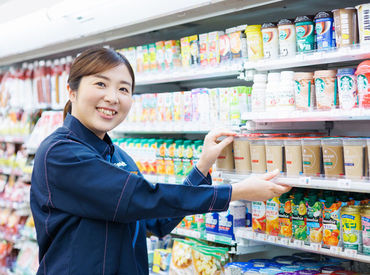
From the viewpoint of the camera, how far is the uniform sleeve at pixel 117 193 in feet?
5.91

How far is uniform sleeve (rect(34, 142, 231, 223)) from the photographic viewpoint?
1.80 m

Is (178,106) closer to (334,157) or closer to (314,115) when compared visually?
(314,115)

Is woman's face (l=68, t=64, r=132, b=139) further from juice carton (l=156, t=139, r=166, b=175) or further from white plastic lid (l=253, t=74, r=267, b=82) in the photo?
juice carton (l=156, t=139, r=166, b=175)

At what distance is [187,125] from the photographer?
3.14 meters

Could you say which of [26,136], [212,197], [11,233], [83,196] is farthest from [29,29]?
[212,197]

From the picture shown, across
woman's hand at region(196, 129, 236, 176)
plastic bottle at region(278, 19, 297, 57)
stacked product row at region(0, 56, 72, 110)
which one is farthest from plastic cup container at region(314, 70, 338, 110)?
stacked product row at region(0, 56, 72, 110)

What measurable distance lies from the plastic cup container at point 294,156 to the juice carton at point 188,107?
1.00 meters

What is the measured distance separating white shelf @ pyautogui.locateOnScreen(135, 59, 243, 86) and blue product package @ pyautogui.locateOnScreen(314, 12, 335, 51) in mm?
533

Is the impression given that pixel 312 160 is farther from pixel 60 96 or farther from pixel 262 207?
pixel 60 96

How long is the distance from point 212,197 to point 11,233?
3877mm

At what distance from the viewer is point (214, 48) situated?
9.71 feet

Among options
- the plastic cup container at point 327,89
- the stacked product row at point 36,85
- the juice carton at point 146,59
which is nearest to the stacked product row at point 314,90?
the plastic cup container at point 327,89

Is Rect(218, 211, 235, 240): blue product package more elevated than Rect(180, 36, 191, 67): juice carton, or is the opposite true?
Rect(180, 36, 191, 67): juice carton

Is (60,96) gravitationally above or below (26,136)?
above
